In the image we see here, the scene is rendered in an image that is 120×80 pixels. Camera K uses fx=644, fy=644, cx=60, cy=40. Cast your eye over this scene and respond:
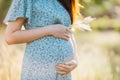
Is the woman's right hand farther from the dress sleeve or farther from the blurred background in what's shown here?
the blurred background

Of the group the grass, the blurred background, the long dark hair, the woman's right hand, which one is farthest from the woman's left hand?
the grass

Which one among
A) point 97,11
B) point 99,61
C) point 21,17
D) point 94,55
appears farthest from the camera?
point 97,11

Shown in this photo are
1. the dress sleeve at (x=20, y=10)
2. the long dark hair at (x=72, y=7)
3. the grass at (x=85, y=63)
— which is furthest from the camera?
the grass at (x=85, y=63)

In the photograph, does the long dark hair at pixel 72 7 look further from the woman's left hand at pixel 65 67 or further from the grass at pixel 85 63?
the grass at pixel 85 63

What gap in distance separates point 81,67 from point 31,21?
2605mm

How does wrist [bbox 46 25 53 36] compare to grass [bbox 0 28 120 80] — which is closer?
wrist [bbox 46 25 53 36]

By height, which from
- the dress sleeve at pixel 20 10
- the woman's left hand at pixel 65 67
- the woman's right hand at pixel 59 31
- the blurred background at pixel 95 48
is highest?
the dress sleeve at pixel 20 10

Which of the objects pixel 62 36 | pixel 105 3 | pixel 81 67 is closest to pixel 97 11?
pixel 105 3

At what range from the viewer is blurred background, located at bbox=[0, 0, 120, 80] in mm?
5129

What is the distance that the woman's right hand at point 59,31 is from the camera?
346 centimetres

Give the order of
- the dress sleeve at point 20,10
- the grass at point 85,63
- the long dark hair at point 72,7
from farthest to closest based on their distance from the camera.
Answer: the grass at point 85,63
the long dark hair at point 72,7
the dress sleeve at point 20,10

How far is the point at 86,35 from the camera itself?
9.93 metres

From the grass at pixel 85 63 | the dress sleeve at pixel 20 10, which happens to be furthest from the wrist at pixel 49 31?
the grass at pixel 85 63

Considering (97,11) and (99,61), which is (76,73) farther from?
(97,11)
